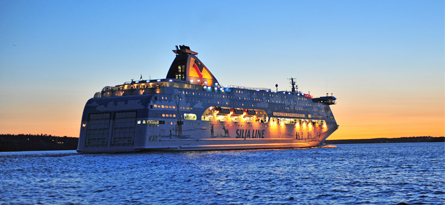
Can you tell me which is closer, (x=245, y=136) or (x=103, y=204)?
(x=103, y=204)

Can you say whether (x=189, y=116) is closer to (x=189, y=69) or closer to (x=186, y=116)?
(x=186, y=116)

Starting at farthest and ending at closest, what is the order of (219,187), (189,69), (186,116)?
(189,69), (186,116), (219,187)

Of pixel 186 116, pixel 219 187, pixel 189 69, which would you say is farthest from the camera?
pixel 189 69

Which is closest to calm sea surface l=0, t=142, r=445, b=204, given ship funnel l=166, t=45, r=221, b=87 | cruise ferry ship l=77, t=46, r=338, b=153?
cruise ferry ship l=77, t=46, r=338, b=153

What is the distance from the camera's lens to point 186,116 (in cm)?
7281

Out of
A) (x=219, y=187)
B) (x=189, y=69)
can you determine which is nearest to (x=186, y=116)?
(x=189, y=69)

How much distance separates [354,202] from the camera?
23375 millimetres

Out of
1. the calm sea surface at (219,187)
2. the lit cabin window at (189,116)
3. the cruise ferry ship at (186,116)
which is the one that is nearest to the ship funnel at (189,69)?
the cruise ferry ship at (186,116)

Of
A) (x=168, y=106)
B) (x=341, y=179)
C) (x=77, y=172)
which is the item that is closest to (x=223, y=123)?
(x=168, y=106)

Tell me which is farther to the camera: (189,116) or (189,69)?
(189,69)

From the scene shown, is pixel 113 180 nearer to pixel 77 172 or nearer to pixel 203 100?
pixel 77 172

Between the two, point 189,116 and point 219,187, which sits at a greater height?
point 189,116

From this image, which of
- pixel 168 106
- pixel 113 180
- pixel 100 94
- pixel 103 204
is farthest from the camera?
pixel 100 94

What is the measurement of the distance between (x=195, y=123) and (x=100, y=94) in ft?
57.2
